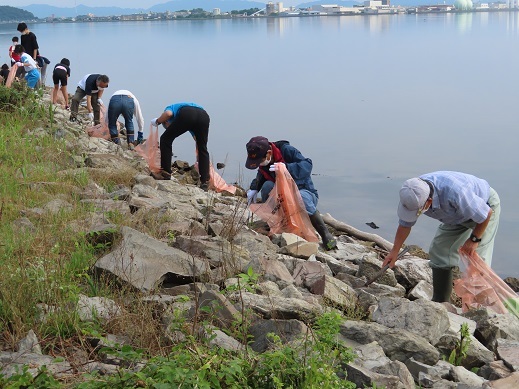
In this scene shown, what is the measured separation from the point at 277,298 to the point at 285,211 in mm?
3629

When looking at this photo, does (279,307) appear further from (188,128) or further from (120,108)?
(120,108)

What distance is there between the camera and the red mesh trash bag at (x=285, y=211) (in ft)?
29.4

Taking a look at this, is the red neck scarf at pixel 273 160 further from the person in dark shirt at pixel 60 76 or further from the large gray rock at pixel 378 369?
the person in dark shirt at pixel 60 76

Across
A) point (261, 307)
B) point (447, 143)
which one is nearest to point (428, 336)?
point (261, 307)

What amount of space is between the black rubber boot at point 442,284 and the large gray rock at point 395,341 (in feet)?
6.39

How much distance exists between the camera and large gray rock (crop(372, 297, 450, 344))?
5402 mm

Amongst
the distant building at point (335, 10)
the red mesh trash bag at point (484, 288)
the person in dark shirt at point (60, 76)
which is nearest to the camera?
the red mesh trash bag at point (484, 288)

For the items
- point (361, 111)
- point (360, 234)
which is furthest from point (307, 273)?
point (361, 111)

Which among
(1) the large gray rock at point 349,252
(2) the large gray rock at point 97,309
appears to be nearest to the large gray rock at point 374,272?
(1) the large gray rock at point 349,252

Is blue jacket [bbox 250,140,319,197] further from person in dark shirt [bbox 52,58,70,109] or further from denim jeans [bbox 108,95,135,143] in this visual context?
person in dark shirt [bbox 52,58,70,109]

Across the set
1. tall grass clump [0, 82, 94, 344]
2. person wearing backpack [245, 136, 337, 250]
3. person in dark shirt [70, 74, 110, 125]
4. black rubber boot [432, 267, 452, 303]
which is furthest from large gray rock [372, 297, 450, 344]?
person in dark shirt [70, 74, 110, 125]

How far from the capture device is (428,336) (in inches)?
211

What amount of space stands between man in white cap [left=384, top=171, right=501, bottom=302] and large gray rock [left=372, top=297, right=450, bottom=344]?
2.95 feet

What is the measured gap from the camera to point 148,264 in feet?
19.2
